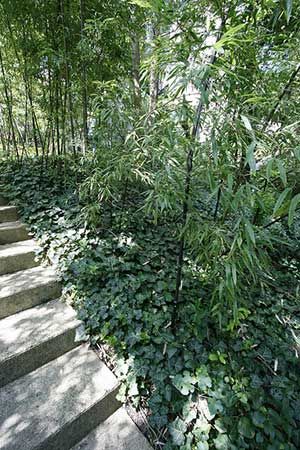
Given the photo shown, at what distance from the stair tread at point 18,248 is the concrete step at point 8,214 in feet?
1.12

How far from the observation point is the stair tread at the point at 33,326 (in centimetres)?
129

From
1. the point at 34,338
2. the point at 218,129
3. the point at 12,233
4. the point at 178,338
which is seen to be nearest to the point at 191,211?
the point at 218,129

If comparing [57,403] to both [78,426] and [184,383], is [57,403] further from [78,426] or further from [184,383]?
[184,383]

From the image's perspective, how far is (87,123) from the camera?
83.4 inches

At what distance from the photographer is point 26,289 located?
5.09 feet

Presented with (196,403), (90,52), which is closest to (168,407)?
(196,403)

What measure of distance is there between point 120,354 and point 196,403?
0.46m

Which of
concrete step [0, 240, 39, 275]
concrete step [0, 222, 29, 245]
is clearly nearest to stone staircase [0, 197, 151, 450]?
concrete step [0, 240, 39, 275]

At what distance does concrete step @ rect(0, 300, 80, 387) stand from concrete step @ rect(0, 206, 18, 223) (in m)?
1.01

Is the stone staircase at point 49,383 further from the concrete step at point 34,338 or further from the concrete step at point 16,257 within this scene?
the concrete step at point 16,257

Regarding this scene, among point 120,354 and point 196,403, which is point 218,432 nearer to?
point 196,403

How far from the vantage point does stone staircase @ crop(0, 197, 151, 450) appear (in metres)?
1.08

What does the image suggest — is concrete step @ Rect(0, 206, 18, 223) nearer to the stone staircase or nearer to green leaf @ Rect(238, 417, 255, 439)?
the stone staircase

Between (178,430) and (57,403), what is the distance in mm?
605
